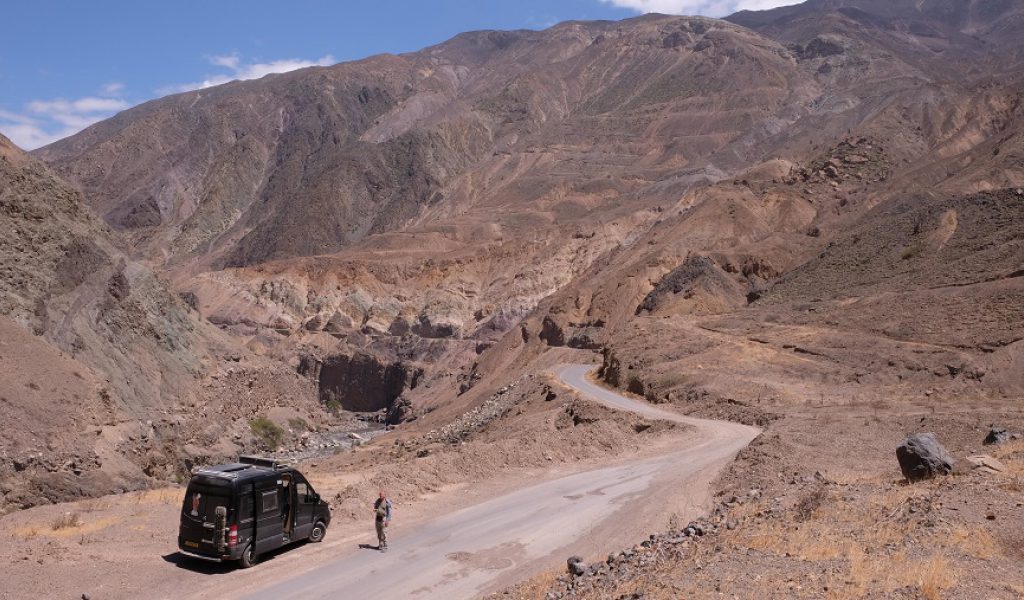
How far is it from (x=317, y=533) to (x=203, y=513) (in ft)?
7.04

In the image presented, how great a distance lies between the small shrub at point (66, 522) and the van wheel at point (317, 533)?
390 centimetres

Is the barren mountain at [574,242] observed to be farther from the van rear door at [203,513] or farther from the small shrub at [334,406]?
the van rear door at [203,513]

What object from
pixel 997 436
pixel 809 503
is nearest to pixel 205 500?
pixel 809 503

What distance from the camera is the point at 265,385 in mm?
47844

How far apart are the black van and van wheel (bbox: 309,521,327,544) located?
0.51 m

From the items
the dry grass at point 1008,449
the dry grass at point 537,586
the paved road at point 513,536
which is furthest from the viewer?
the dry grass at point 1008,449

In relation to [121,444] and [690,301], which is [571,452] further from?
[690,301]

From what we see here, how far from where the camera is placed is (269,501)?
1251 centimetres

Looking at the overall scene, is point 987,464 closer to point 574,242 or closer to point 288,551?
point 288,551

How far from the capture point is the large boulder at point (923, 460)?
47.8 ft

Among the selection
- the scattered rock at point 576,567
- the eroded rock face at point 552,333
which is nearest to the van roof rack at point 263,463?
the scattered rock at point 576,567

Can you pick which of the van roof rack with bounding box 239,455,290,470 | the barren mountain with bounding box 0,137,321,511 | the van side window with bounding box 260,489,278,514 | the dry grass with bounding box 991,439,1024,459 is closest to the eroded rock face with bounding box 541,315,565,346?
the barren mountain with bounding box 0,137,321,511

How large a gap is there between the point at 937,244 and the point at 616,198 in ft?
213

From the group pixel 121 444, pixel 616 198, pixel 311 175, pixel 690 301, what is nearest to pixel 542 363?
pixel 690 301
